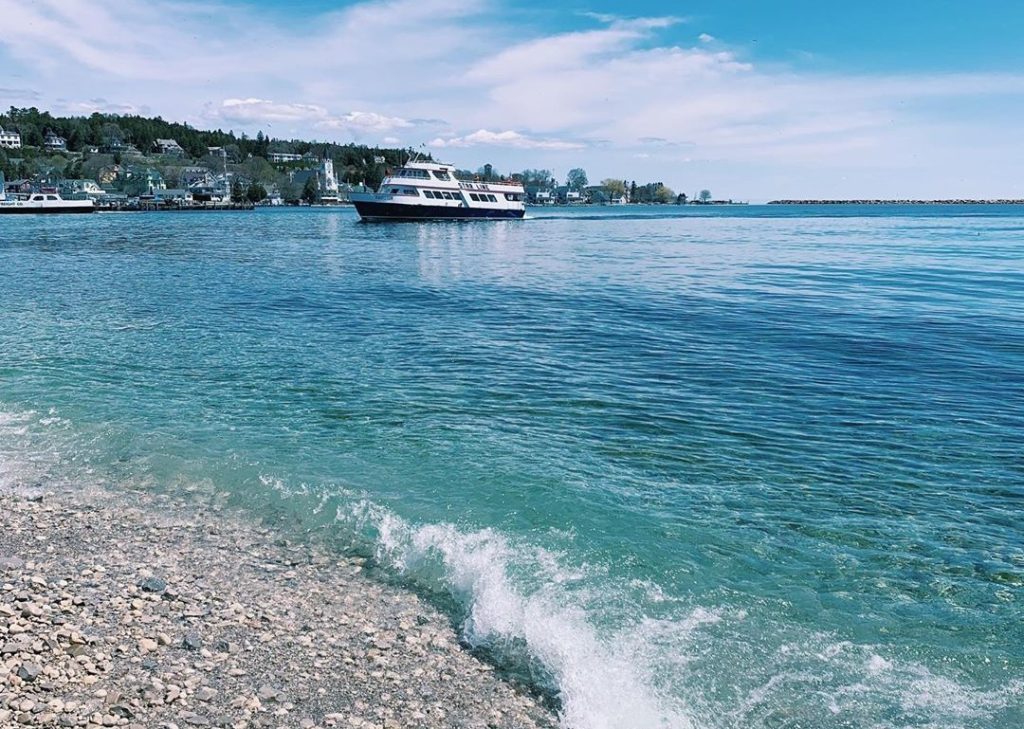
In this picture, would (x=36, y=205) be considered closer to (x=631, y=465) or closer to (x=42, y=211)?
(x=42, y=211)

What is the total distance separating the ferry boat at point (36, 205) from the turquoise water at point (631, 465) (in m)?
133

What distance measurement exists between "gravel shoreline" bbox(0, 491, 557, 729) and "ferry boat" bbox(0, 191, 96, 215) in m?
162

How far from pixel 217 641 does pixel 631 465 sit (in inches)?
327

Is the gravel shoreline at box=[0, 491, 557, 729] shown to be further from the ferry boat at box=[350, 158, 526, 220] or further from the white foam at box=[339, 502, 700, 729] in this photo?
the ferry boat at box=[350, 158, 526, 220]

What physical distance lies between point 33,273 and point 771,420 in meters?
46.9

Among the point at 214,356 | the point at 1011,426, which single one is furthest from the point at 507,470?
the point at 214,356

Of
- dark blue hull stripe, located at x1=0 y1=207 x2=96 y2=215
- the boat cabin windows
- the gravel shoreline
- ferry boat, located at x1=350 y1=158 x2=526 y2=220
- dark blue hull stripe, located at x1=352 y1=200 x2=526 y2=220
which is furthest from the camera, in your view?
dark blue hull stripe, located at x1=0 y1=207 x2=96 y2=215

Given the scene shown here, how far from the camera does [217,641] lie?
845 cm

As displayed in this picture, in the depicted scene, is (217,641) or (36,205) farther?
(36,205)

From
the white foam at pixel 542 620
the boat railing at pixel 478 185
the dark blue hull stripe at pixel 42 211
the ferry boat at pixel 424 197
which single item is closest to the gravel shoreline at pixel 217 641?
the white foam at pixel 542 620

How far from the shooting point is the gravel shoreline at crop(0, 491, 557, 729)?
288 inches

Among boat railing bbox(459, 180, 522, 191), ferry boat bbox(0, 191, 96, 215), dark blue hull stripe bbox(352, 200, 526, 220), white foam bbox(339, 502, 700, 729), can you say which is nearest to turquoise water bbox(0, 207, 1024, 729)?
white foam bbox(339, 502, 700, 729)

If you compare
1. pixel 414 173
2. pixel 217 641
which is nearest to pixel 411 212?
pixel 414 173

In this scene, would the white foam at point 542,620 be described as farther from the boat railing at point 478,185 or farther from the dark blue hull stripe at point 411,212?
the boat railing at point 478,185
